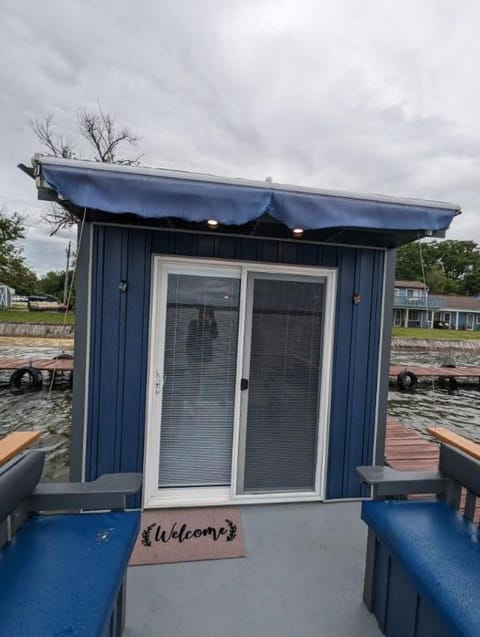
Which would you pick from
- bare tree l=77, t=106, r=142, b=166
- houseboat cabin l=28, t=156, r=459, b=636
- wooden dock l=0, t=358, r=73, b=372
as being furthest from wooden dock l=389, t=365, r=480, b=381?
bare tree l=77, t=106, r=142, b=166

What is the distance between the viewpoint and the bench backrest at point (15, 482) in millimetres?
1235

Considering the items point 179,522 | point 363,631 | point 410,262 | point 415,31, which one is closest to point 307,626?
point 363,631

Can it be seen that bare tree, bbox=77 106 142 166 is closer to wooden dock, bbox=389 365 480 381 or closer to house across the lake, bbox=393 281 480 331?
wooden dock, bbox=389 365 480 381

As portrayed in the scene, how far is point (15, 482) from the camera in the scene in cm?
132

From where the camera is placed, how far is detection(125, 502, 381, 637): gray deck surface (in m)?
1.57

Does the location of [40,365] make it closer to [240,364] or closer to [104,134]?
[240,364]

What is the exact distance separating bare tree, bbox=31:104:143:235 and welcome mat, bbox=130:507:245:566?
45.9 ft

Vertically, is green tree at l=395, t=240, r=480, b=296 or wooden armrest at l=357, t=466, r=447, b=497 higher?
green tree at l=395, t=240, r=480, b=296

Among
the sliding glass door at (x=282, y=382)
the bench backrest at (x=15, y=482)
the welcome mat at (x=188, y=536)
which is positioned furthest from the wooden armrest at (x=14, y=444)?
the sliding glass door at (x=282, y=382)

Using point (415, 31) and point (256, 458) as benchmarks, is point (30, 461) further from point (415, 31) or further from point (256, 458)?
point (415, 31)

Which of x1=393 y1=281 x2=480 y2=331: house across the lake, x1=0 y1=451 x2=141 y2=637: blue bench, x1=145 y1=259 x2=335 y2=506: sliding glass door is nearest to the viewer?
x1=0 y1=451 x2=141 y2=637: blue bench

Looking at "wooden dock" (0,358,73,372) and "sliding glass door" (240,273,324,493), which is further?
"wooden dock" (0,358,73,372)

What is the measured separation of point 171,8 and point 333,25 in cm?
252

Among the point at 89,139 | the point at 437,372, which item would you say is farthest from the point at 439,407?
the point at 89,139
